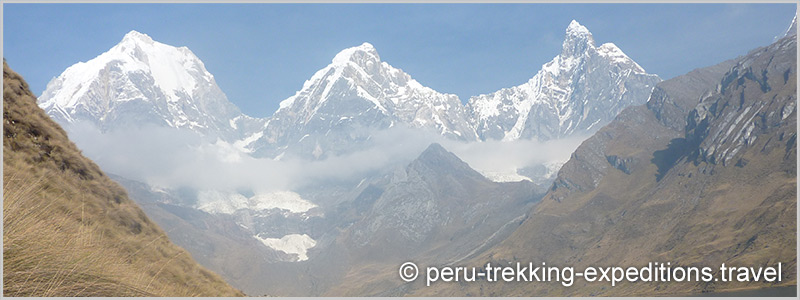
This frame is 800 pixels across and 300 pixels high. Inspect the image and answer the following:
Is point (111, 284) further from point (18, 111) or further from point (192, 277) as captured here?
point (18, 111)

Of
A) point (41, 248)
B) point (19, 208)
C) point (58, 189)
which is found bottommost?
point (41, 248)

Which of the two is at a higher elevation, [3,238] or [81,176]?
[81,176]

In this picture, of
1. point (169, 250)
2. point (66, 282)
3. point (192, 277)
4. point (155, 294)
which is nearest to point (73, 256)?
point (66, 282)

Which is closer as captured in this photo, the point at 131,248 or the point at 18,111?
the point at 131,248

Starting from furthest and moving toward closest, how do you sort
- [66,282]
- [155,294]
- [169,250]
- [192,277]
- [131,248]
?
[169,250] < [192,277] < [131,248] < [155,294] < [66,282]

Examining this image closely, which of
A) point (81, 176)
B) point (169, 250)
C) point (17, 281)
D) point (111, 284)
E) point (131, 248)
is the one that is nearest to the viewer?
point (17, 281)

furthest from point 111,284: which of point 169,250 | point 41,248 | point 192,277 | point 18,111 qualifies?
point 18,111

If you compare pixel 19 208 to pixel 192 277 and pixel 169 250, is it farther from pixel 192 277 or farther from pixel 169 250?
pixel 169 250
